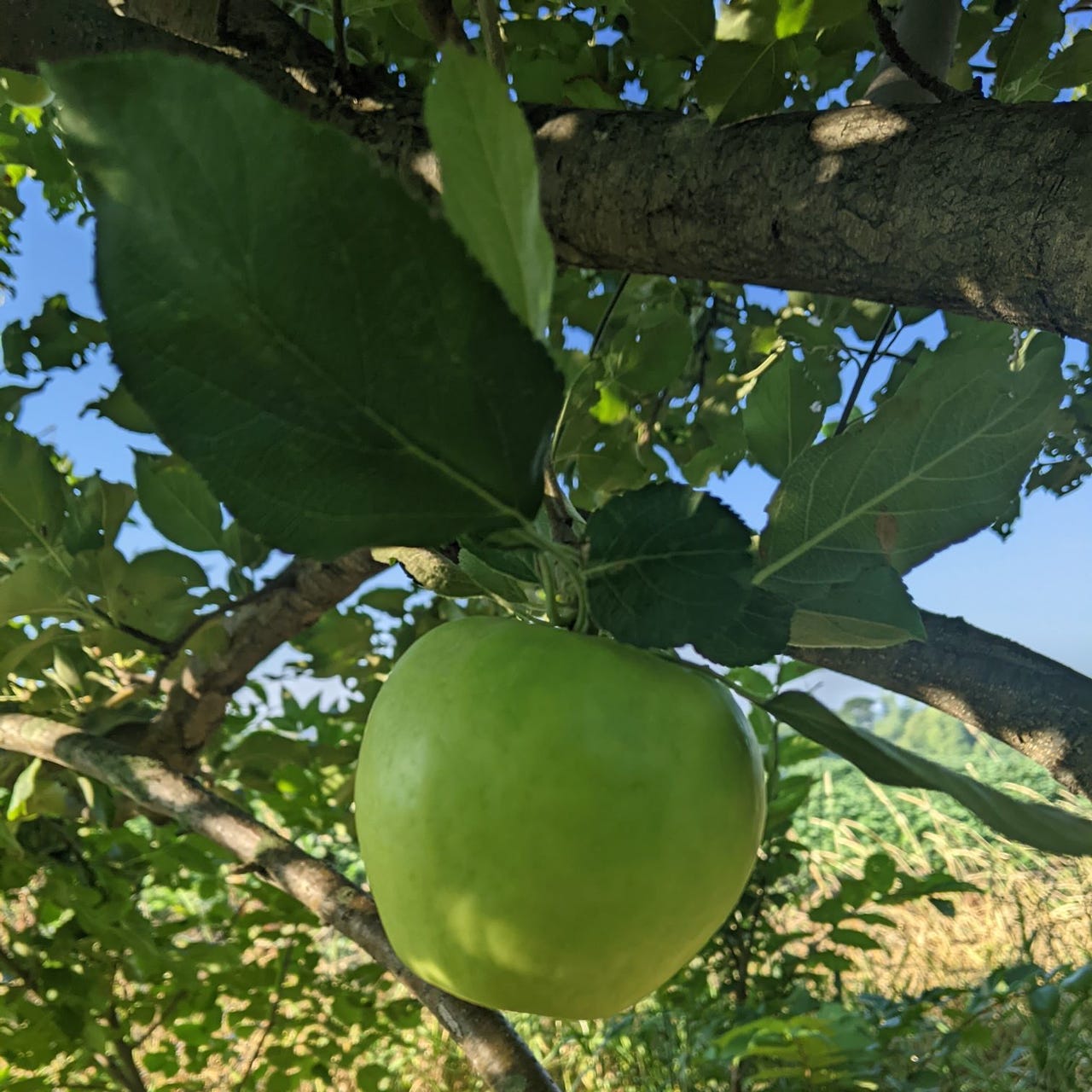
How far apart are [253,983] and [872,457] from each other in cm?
102

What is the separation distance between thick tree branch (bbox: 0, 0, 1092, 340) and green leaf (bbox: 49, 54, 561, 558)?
23 centimetres

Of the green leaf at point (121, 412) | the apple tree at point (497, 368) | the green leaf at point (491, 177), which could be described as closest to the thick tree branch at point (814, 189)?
the apple tree at point (497, 368)

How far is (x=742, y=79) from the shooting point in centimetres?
40

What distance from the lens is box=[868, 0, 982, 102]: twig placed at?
0.35 meters

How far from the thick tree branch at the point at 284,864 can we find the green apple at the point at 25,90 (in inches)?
20.2

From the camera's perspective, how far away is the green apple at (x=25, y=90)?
2.04ft

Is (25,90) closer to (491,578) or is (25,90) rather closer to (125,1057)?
(491,578)

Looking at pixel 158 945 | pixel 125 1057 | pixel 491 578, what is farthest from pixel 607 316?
pixel 125 1057

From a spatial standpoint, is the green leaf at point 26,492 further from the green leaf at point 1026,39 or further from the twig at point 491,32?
the green leaf at point 1026,39

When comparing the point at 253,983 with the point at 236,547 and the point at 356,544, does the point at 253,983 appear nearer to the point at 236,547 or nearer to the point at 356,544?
the point at 236,547

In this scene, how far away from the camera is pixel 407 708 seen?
0.89 feet

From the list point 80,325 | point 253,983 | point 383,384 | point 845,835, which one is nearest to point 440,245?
point 383,384

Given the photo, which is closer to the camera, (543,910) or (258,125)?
(258,125)

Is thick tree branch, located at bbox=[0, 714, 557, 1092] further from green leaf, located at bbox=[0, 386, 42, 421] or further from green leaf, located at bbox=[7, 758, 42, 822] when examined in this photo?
green leaf, located at bbox=[0, 386, 42, 421]
